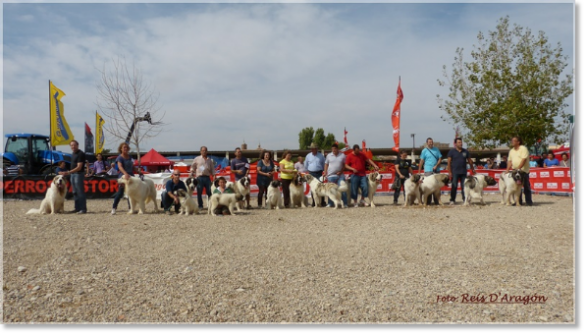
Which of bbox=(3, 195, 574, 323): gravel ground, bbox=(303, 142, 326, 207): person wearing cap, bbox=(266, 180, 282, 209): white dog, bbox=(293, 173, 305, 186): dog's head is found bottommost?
bbox=(3, 195, 574, 323): gravel ground

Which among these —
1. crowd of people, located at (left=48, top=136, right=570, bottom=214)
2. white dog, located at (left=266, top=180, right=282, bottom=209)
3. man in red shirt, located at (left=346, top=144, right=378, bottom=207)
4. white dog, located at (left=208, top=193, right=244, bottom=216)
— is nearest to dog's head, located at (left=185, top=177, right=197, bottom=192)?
crowd of people, located at (left=48, top=136, right=570, bottom=214)

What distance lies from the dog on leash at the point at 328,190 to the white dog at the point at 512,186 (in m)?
4.15

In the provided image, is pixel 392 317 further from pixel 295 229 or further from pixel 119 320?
pixel 295 229

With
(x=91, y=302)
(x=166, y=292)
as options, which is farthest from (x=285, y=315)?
(x=91, y=302)

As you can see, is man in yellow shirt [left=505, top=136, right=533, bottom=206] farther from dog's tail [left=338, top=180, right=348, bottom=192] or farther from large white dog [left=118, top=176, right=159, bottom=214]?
large white dog [left=118, top=176, right=159, bottom=214]

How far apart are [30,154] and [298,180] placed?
49.9 feet

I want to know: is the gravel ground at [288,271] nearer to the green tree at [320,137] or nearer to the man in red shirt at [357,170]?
the man in red shirt at [357,170]

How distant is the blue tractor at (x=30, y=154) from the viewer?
19562mm

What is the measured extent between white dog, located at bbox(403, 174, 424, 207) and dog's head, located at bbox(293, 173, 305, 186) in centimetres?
281

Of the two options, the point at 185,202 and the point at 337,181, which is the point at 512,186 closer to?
the point at 337,181

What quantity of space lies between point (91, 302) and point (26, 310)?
0.53m

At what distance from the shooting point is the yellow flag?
1909 centimetres

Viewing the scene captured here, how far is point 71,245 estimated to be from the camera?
19.6 ft

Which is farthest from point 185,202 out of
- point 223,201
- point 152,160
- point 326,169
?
point 152,160
